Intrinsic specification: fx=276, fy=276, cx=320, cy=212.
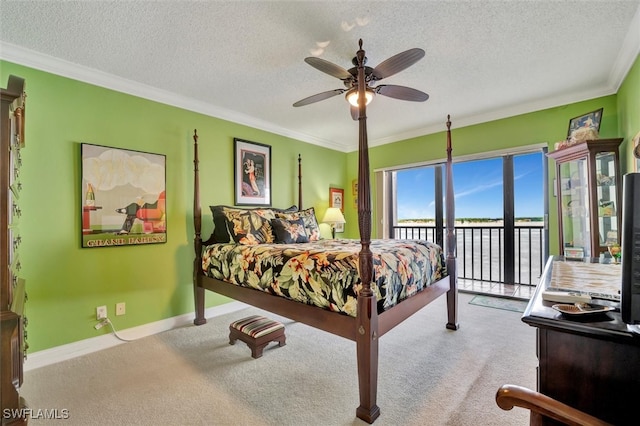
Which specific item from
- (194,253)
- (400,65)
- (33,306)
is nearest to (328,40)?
(400,65)

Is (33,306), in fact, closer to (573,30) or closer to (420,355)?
(420,355)

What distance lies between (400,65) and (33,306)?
3336 millimetres

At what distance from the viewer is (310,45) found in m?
2.14

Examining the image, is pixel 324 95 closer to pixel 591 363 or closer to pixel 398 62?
pixel 398 62

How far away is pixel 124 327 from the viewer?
8.68 ft

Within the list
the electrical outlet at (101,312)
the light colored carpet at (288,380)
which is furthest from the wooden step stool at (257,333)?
the electrical outlet at (101,312)

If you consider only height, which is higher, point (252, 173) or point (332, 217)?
point (252, 173)

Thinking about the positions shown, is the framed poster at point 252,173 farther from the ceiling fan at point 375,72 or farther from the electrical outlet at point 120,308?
the electrical outlet at point 120,308

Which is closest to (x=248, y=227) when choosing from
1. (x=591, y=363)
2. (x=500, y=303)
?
(x=591, y=363)

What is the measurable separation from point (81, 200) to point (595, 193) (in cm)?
475

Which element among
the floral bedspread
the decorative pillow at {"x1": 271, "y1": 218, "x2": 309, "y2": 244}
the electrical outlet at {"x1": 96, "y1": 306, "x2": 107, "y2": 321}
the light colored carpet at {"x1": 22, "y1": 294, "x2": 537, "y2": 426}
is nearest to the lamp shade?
the decorative pillow at {"x1": 271, "y1": 218, "x2": 309, "y2": 244}

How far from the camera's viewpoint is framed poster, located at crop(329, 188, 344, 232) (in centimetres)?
500

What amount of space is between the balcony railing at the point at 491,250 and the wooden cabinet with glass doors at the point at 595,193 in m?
1.31

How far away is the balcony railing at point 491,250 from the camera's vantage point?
13.7 feet
